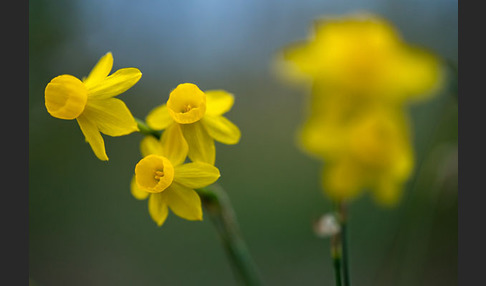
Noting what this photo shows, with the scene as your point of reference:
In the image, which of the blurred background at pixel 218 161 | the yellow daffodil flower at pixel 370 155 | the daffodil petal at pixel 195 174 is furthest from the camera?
the blurred background at pixel 218 161

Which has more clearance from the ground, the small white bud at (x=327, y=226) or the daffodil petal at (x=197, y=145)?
the daffodil petal at (x=197, y=145)

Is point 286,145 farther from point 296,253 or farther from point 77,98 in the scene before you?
point 77,98

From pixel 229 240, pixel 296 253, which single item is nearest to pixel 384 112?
pixel 229 240

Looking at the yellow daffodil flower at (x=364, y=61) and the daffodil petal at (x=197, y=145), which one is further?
the yellow daffodil flower at (x=364, y=61)

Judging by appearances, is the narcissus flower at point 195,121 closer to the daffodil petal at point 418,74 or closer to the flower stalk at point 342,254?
the flower stalk at point 342,254

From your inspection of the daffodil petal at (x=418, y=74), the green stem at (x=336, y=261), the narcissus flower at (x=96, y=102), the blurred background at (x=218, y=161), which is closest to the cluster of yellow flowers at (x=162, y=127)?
the narcissus flower at (x=96, y=102)

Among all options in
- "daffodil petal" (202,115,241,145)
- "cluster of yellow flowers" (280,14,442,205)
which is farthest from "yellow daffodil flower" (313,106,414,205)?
"daffodil petal" (202,115,241,145)
